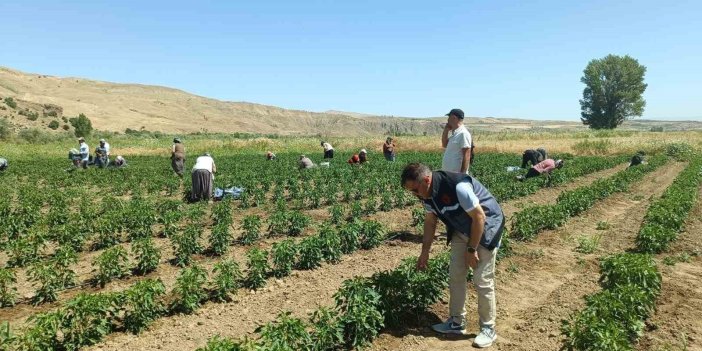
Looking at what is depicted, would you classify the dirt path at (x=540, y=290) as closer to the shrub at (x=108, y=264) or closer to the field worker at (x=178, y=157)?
the shrub at (x=108, y=264)

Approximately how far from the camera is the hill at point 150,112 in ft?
246

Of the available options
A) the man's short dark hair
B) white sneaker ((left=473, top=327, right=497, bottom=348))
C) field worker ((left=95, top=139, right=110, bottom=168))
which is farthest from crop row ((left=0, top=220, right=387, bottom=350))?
field worker ((left=95, top=139, right=110, bottom=168))

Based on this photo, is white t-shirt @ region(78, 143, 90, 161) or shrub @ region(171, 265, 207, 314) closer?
shrub @ region(171, 265, 207, 314)

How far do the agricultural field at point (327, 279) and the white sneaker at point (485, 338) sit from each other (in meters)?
0.18

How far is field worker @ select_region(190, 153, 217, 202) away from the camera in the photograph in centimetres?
1437

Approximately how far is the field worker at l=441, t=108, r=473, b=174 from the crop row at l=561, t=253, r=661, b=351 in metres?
2.66

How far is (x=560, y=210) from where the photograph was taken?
38.7 feet

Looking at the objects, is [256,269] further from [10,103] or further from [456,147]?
[10,103]

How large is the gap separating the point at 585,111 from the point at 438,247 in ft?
276

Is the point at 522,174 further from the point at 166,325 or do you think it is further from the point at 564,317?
the point at 166,325

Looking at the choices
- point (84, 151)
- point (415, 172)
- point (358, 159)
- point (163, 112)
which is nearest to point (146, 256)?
point (415, 172)

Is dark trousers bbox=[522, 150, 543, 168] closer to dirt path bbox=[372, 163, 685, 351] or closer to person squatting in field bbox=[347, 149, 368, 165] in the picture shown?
dirt path bbox=[372, 163, 685, 351]

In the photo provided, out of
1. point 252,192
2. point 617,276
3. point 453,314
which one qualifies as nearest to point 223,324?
point 453,314

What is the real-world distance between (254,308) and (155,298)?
1.47 metres
